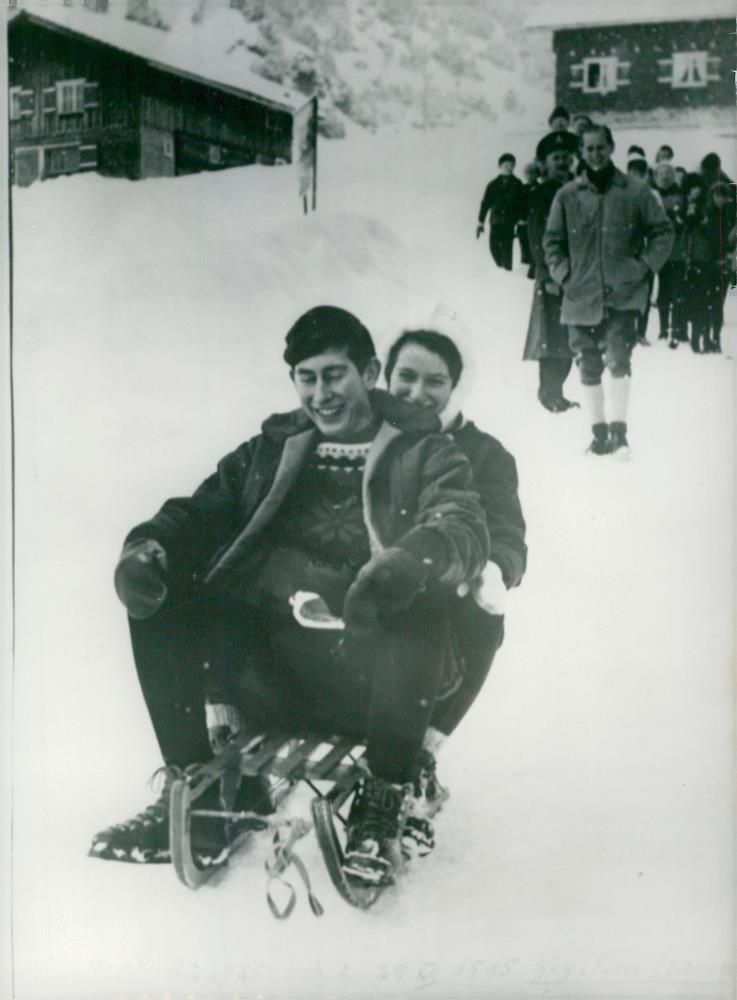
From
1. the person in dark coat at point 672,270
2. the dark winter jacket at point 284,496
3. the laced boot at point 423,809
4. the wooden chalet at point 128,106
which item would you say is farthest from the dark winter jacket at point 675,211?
the laced boot at point 423,809

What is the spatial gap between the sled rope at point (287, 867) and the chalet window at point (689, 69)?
1824mm

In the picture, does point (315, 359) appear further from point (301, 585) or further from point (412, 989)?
point (412, 989)

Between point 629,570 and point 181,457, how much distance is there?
3.35ft

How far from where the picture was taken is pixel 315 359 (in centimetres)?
245

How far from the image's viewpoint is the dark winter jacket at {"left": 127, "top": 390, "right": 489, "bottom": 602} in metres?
2.37

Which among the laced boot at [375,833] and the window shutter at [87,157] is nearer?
the laced boot at [375,833]

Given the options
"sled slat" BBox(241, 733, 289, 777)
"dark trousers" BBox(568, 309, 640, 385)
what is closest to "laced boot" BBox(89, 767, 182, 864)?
"sled slat" BBox(241, 733, 289, 777)

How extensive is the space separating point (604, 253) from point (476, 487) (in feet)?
1.97

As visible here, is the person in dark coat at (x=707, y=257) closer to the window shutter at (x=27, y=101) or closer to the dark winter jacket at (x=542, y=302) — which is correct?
the dark winter jacket at (x=542, y=302)

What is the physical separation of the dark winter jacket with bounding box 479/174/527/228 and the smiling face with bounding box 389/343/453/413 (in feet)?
1.05

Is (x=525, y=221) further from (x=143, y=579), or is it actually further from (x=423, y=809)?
(x=423, y=809)

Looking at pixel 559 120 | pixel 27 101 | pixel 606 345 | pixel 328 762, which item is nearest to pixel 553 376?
pixel 606 345

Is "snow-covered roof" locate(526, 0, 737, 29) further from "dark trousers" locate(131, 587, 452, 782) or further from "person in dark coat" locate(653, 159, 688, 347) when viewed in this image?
"dark trousers" locate(131, 587, 452, 782)

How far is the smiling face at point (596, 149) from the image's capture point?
2439 mm
